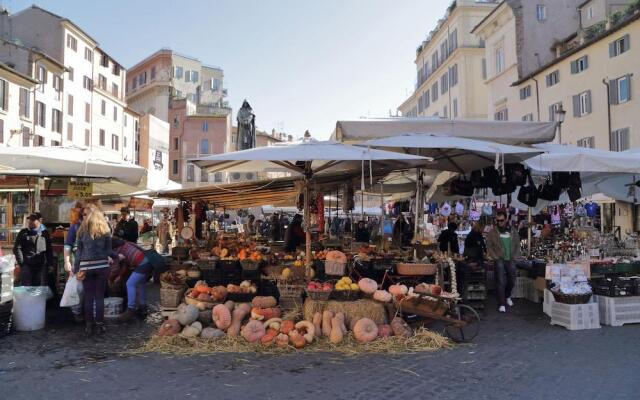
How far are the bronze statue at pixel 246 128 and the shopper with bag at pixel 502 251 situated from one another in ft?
20.3

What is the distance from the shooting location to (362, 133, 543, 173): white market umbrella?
7785 mm

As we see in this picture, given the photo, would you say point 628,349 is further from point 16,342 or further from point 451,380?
point 16,342

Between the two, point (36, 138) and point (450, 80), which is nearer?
point (36, 138)

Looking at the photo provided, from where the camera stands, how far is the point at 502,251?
8.93m

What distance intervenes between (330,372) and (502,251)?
15.3ft

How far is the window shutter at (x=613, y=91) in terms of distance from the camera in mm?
25000

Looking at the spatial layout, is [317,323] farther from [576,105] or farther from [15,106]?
[15,106]

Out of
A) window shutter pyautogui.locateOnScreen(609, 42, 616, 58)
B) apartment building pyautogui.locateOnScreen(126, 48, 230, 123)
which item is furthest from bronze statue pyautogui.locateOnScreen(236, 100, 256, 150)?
apartment building pyautogui.locateOnScreen(126, 48, 230, 123)

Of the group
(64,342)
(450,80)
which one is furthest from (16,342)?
(450,80)

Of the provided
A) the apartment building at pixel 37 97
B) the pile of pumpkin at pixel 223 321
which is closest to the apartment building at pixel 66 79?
the apartment building at pixel 37 97

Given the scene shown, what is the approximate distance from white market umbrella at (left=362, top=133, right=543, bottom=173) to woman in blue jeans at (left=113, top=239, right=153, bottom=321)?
393 centimetres

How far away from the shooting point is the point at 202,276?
8.73 meters

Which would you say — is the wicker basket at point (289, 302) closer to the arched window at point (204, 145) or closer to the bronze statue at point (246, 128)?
the bronze statue at point (246, 128)

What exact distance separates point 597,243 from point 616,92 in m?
18.7
